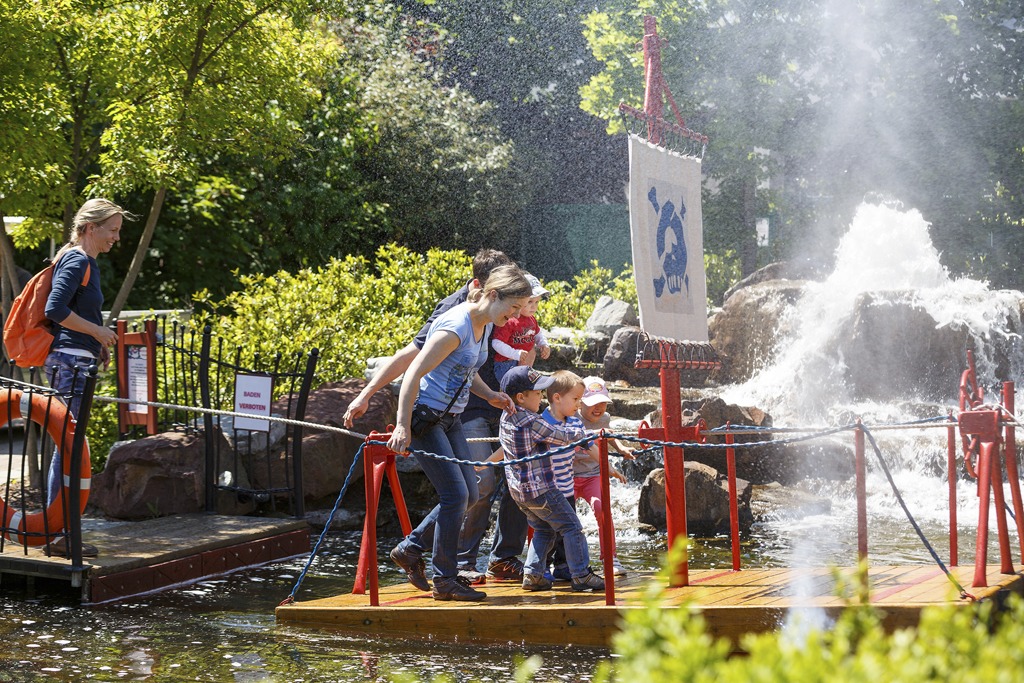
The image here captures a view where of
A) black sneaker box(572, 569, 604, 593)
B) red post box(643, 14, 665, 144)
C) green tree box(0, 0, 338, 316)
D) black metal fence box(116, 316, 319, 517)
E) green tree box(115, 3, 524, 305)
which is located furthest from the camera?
green tree box(115, 3, 524, 305)

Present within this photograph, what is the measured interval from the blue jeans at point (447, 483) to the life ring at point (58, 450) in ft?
6.91

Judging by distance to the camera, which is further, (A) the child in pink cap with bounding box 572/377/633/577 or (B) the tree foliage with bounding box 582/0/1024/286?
(B) the tree foliage with bounding box 582/0/1024/286

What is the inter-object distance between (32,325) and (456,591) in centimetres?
279

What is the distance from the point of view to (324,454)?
10367 millimetres

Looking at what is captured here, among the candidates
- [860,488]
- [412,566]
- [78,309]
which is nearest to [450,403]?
[412,566]

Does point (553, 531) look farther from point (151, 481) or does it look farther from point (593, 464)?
Answer: point (151, 481)

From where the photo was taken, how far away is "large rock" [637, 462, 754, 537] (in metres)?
10.2

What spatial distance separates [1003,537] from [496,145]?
768 inches

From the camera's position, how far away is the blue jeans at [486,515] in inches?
269

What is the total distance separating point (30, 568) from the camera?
6.99 metres

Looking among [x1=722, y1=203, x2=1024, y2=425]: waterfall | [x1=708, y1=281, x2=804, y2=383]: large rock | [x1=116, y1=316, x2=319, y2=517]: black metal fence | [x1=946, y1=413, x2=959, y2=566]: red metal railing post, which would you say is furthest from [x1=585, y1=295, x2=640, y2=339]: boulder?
[x1=946, y1=413, x2=959, y2=566]: red metal railing post

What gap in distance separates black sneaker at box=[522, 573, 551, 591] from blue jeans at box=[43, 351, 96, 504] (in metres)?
2.59

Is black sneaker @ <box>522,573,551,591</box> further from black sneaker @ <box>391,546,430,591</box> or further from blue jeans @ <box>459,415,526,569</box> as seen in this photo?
black sneaker @ <box>391,546,430,591</box>

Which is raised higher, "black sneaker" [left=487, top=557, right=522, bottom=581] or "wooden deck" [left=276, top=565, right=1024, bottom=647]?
"black sneaker" [left=487, top=557, right=522, bottom=581]
